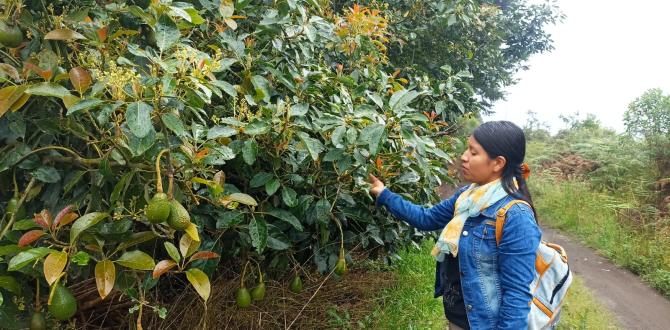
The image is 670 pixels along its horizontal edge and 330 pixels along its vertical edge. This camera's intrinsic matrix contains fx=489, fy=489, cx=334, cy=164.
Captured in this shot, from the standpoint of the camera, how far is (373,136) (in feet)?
5.06

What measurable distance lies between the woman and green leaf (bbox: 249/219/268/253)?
63 cm

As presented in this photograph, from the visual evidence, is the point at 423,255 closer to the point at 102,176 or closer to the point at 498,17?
the point at 498,17

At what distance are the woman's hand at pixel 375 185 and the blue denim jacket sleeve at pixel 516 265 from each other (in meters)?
0.55

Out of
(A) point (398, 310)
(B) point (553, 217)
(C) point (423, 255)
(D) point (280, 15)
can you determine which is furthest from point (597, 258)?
(D) point (280, 15)

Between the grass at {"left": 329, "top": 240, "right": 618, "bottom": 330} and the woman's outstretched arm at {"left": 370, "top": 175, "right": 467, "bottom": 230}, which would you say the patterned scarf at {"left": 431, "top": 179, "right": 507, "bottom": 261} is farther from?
the grass at {"left": 329, "top": 240, "right": 618, "bottom": 330}

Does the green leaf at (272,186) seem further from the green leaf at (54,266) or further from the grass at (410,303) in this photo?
the grass at (410,303)

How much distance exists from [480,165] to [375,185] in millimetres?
460

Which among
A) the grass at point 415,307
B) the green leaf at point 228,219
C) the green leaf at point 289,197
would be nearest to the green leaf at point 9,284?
the green leaf at point 228,219

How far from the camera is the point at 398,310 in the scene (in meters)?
3.21

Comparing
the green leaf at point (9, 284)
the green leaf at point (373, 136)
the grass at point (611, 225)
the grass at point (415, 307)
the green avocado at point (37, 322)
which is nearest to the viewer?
the green leaf at point (9, 284)

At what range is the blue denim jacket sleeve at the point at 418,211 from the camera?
199 centimetres

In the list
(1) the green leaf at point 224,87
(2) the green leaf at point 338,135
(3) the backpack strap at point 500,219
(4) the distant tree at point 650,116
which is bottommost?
(4) the distant tree at point 650,116

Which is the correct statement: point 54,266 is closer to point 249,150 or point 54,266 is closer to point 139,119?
point 139,119

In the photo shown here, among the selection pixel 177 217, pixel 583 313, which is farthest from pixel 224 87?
pixel 583 313
